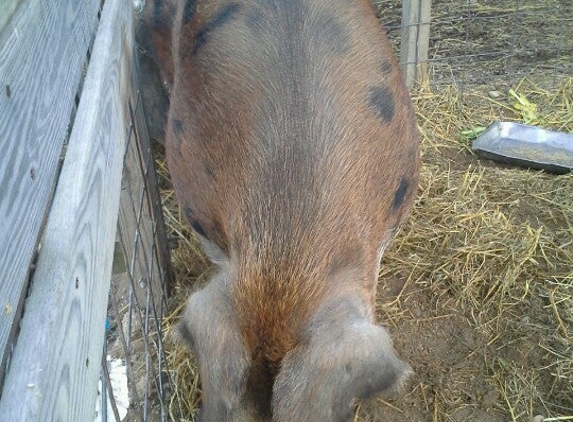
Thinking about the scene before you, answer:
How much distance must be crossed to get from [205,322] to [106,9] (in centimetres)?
136

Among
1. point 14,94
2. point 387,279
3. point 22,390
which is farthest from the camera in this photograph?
point 387,279

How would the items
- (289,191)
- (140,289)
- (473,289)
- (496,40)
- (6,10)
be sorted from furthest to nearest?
1. (496,40)
2. (473,289)
3. (140,289)
4. (289,191)
5. (6,10)

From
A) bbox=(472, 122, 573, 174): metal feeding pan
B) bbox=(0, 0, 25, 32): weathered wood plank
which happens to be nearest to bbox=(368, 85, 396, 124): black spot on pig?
bbox=(0, 0, 25, 32): weathered wood plank

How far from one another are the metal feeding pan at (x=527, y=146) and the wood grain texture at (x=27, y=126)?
9.65ft

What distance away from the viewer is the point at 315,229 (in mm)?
2309

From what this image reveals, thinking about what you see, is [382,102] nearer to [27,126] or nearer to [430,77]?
[27,126]

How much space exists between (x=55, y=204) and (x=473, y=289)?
2.44 m

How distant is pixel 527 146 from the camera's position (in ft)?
14.3

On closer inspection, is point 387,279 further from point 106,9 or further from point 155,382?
point 106,9

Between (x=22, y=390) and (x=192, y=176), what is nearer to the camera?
(x=22, y=390)

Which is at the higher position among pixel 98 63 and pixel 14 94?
pixel 14 94

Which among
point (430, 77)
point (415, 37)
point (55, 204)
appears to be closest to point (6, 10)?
point (55, 204)

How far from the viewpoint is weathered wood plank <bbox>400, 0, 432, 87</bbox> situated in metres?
4.70

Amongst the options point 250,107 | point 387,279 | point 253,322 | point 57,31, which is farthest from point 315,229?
point 387,279
